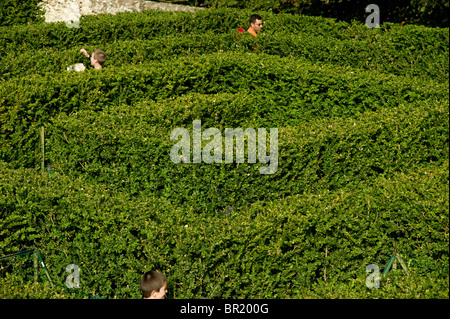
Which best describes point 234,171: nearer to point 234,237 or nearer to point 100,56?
point 234,237

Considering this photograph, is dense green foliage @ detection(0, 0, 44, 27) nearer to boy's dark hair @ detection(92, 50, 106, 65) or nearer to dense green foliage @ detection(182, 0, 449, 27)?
dense green foliage @ detection(182, 0, 449, 27)

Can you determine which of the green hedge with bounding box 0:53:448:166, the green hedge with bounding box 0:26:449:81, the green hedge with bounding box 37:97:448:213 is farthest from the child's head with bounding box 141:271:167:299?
the green hedge with bounding box 0:26:449:81

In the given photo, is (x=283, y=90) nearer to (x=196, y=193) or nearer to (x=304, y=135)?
(x=304, y=135)

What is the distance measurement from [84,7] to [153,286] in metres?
14.6

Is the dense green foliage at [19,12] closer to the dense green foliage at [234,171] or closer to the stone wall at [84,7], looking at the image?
the stone wall at [84,7]

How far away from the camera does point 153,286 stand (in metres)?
6.07

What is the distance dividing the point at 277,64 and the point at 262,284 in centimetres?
667

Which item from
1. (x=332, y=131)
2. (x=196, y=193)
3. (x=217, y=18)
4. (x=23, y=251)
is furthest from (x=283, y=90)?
(x=23, y=251)

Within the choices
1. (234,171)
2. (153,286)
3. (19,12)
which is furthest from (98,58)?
(153,286)

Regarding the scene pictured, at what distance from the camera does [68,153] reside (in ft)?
31.1

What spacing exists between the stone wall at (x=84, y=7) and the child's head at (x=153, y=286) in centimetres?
1371

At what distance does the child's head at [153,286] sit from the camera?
19.9ft

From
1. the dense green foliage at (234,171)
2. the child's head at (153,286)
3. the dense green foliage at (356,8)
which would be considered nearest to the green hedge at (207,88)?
the dense green foliage at (234,171)

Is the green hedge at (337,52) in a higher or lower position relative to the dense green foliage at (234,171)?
higher
